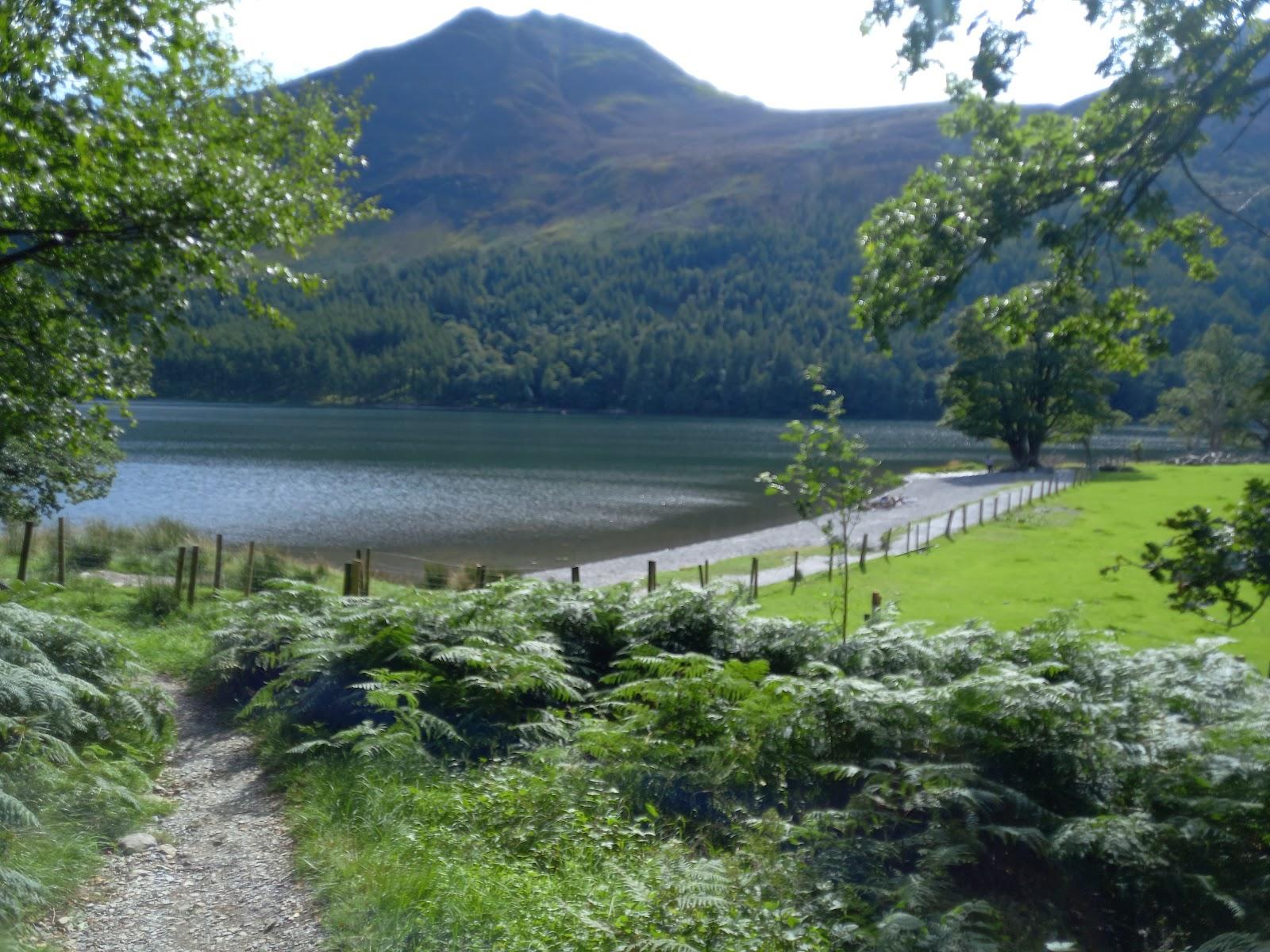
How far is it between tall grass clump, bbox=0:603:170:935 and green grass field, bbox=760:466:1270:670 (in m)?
7.79

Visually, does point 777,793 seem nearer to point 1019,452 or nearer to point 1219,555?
point 1219,555

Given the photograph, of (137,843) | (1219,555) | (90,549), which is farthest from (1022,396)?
(137,843)

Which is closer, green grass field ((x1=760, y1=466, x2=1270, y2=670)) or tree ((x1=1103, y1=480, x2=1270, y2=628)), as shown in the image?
tree ((x1=1103, y1=480, x2=1270, y2=628))

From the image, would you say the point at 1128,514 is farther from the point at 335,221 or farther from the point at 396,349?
the point at 396,349

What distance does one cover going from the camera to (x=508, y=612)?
9.51 metres

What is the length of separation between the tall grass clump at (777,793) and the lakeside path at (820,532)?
11025mm

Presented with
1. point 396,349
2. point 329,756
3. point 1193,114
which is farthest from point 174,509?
point 396,349

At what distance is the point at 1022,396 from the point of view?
67.2 m

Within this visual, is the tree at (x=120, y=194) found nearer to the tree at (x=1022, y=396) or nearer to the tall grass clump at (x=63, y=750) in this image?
the tall grass clump at (x=63, y=750)

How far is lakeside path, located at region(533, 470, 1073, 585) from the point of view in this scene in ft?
105

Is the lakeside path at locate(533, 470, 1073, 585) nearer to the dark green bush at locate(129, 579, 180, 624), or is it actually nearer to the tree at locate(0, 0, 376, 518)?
the dark green bush at locate(129, 579, 180, 624)

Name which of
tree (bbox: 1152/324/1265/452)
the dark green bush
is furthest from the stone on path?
tree (bbox: 1152/324/1265/452)

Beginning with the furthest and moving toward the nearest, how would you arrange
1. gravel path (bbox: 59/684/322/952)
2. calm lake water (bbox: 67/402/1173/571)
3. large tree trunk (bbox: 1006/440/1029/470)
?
large tree trunk (bbox: 1006/440/1029/470) → calm lake water (bbox: 67/402/1173/571) → gravel path (bbox: 59/684/322/952)

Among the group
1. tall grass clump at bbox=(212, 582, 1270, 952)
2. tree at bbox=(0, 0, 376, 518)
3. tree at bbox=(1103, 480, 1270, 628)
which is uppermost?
tree at bbox=(0, 0, 376, 518)
